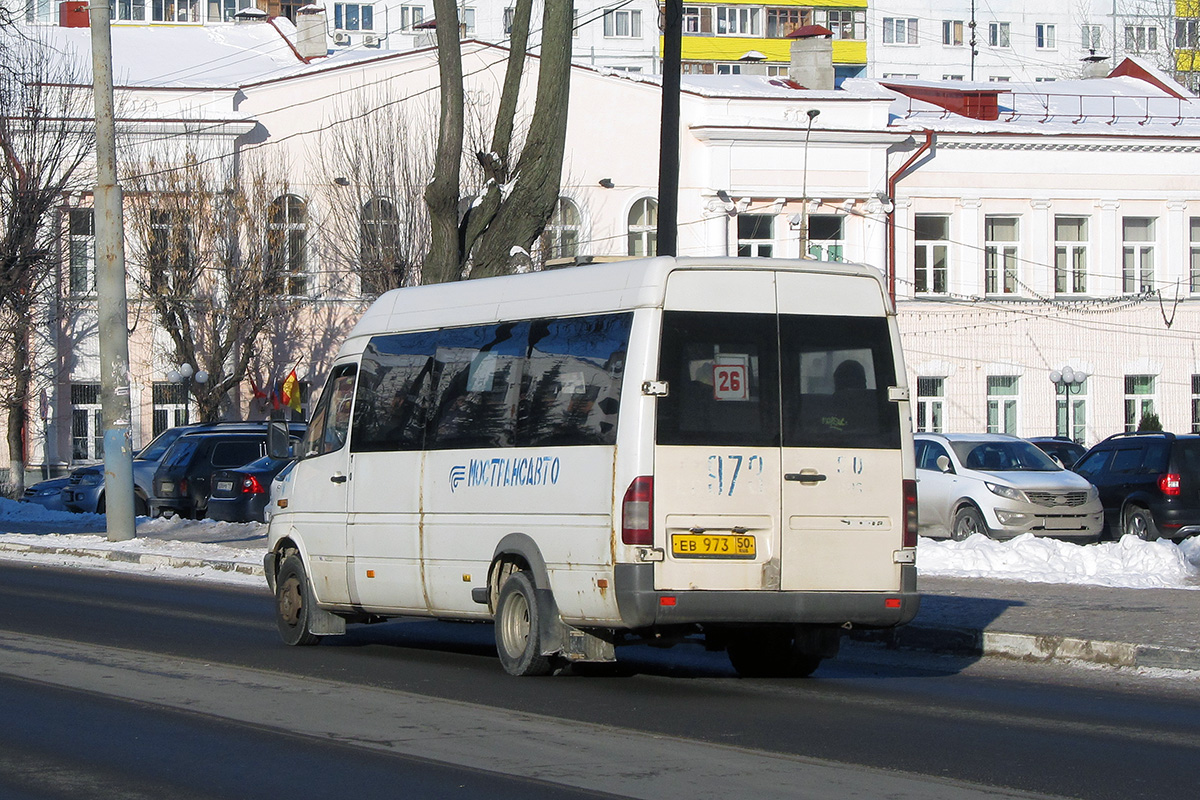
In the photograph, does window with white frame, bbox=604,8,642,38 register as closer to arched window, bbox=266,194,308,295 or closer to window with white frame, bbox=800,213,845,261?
window with white frame, bbox=800,213,845,261

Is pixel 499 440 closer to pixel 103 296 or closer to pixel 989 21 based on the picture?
pixel 103 296

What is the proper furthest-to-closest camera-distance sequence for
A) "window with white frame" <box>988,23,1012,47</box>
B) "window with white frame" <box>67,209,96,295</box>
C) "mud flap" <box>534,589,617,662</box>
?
"window with white frame" <box>988,23,1012,47</box> → "window with white frame" <box>67,209,96,295</box> → "mud flap" <box>534,589,617,662</box>

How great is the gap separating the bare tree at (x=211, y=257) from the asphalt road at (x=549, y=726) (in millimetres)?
31397

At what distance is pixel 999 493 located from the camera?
22.7 m

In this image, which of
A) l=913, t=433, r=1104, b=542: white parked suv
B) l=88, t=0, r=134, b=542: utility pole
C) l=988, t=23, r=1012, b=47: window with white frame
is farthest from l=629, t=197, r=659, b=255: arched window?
l=988, t=23, r=1012, b=47: window with white frame

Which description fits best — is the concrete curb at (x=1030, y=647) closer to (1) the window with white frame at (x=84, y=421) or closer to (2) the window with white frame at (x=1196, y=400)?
(1) the window with white frame at (x=84, y=421)

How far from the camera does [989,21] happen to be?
3989 inches

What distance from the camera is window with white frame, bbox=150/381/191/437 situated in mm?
46719

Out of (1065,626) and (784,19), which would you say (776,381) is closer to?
(1065,626)

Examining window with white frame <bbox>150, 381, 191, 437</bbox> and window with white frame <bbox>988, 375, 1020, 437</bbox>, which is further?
window with white frame <bbox>988, 375, 1020, 437</bbox>

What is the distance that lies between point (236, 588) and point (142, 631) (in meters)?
5.57

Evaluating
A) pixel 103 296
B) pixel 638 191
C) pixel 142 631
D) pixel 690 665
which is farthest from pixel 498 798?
pixel 638 191

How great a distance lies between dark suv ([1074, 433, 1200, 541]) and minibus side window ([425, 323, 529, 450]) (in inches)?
557

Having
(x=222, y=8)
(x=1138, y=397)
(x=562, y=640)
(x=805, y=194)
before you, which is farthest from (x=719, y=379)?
(x=222, y=8)
